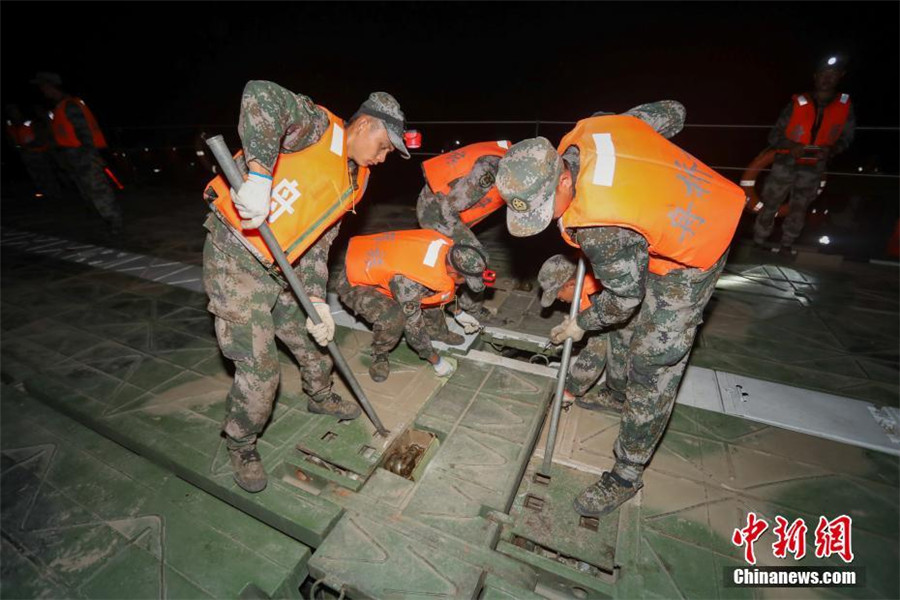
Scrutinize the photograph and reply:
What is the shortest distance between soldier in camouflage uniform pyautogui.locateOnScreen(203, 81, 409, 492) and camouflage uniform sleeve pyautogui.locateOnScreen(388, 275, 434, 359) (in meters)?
0.65

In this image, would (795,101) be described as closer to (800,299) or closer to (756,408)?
(800,299)

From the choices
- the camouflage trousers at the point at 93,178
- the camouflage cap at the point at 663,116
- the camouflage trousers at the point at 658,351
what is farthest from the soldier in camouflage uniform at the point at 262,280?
the camouflage trousers at the point at 93,178

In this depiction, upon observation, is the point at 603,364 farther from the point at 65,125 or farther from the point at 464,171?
the point at 65,125

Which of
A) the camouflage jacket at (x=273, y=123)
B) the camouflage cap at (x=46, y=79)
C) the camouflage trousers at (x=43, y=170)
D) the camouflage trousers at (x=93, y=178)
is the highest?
the camouflage cap at (x=46, y=79)

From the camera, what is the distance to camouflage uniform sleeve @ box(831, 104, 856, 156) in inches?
190

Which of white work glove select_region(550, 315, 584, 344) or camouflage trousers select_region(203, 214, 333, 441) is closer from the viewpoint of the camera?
camouflage trousers select_region(203, 214, 333, 441)

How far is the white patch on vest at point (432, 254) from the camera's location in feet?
9.40

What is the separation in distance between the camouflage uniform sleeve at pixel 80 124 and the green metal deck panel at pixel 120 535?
5.88 meters

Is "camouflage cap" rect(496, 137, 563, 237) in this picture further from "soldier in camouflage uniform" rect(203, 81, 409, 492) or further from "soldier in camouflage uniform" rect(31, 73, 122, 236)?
"soldier in camouflage uniform" rect(31, 73, 122, 236)

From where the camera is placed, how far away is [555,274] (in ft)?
9.20

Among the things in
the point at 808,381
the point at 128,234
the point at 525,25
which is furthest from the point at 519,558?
the point at 525,25

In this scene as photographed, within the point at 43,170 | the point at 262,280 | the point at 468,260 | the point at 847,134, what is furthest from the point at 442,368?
the point at 43,170

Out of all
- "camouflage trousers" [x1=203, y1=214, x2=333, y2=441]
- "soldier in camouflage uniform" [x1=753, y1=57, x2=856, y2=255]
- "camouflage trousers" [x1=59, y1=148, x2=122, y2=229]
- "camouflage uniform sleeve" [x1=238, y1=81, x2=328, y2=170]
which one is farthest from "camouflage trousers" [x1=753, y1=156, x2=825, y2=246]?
"camouflage trousers" [x1=59, y1=148, x2=122, y2=229]

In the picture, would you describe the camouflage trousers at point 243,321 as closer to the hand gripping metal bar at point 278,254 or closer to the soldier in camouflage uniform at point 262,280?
the soldier in camouflage uniform at point 262,280
